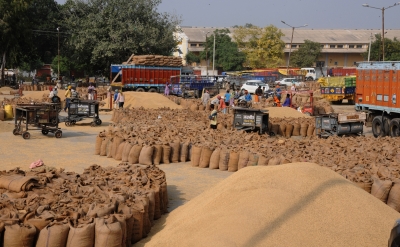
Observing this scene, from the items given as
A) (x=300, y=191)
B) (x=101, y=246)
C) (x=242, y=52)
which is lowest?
(x=101, y=246)

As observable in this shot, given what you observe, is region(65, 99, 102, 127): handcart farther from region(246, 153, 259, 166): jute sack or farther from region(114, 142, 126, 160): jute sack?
region(246, 153, 259, 166): jute sack

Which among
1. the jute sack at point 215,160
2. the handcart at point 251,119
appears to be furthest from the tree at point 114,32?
the jute sack at point 215,160

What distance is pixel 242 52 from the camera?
8062 centimetres

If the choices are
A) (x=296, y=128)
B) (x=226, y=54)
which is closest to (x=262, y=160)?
(x=296, y=128)

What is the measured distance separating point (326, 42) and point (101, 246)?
92147 mm

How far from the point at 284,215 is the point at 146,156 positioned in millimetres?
7679

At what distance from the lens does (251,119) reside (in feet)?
68.0

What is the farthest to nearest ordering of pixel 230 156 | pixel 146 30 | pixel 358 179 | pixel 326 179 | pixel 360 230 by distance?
pixel 146 30, pixel 230 156, pixel 358 179, pixel 326 179, pixel 360 230

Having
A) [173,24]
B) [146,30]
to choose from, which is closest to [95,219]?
[146,30]

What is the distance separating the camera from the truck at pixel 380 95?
2288 centimetres

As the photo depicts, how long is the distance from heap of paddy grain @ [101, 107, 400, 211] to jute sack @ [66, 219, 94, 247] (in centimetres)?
603

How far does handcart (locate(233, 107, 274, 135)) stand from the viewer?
20.6m

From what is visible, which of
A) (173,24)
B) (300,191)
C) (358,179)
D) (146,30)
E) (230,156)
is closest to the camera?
(300,191)

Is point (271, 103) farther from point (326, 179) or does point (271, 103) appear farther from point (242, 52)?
point (242, 52)
